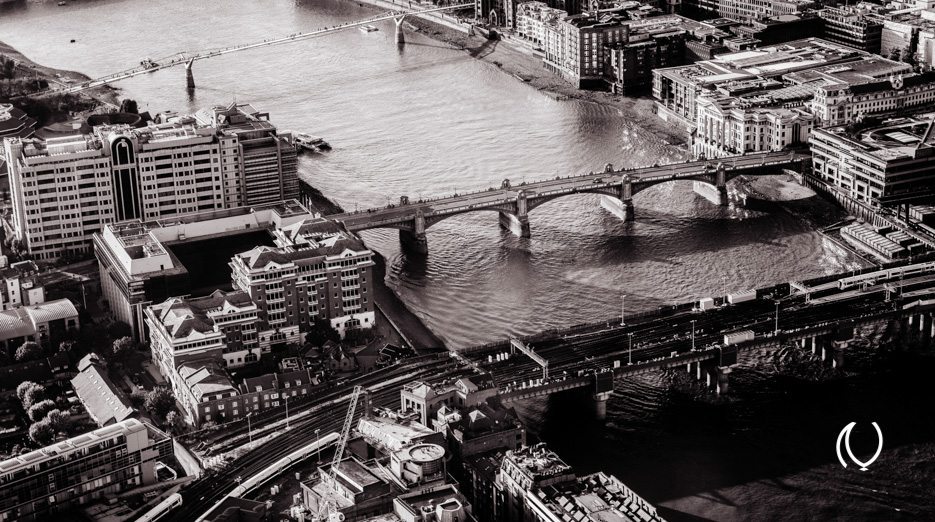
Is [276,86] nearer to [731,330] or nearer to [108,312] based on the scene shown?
[108,312]

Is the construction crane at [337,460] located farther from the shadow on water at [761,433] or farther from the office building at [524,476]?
the shadow on water at [761,433]

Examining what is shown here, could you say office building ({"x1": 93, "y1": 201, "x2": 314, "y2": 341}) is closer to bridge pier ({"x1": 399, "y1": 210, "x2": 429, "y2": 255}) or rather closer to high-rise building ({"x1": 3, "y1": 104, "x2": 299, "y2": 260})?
high-rise building ({"x1": 3, "y1": 104, "x2": 299, "y2": 260})

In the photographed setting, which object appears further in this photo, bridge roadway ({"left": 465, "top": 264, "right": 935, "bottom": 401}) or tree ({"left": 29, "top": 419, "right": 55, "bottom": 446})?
bridge roadway ({"left": 465, "top": 264, "right": 935, "bottom": 401})

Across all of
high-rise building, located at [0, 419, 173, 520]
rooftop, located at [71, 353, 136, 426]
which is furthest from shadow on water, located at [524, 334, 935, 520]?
rooftop, located at [71, 353, 136, 426]

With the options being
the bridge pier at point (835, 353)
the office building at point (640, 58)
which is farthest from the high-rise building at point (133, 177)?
the office building at point (640, 58)

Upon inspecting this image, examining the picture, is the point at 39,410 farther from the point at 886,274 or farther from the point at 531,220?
the point at 886,274

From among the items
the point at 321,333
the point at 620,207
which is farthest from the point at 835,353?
the point at 321,333
